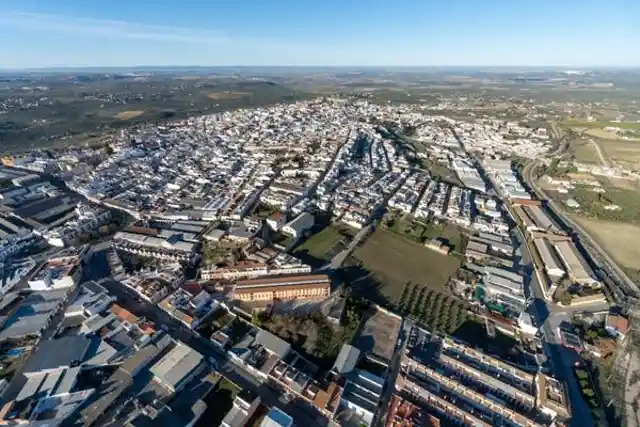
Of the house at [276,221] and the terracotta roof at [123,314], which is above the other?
the house at [276,221]

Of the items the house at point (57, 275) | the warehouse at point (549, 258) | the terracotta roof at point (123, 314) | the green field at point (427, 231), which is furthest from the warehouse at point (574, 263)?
the house at point (57, 275)

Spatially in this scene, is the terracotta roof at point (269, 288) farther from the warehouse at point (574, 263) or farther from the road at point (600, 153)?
the road at point (600, 153)

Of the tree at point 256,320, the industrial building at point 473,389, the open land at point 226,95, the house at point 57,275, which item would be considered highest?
the open land at point 226,95

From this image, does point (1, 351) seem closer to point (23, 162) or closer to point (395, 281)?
point (395, 281)

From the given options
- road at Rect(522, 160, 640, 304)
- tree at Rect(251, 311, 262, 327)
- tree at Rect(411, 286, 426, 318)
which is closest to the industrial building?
tree at Rect(411, 286, 426, 318)

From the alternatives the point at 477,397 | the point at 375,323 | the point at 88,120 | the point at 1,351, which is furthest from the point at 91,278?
the point at 88,120

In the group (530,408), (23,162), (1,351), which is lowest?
(530,408)
